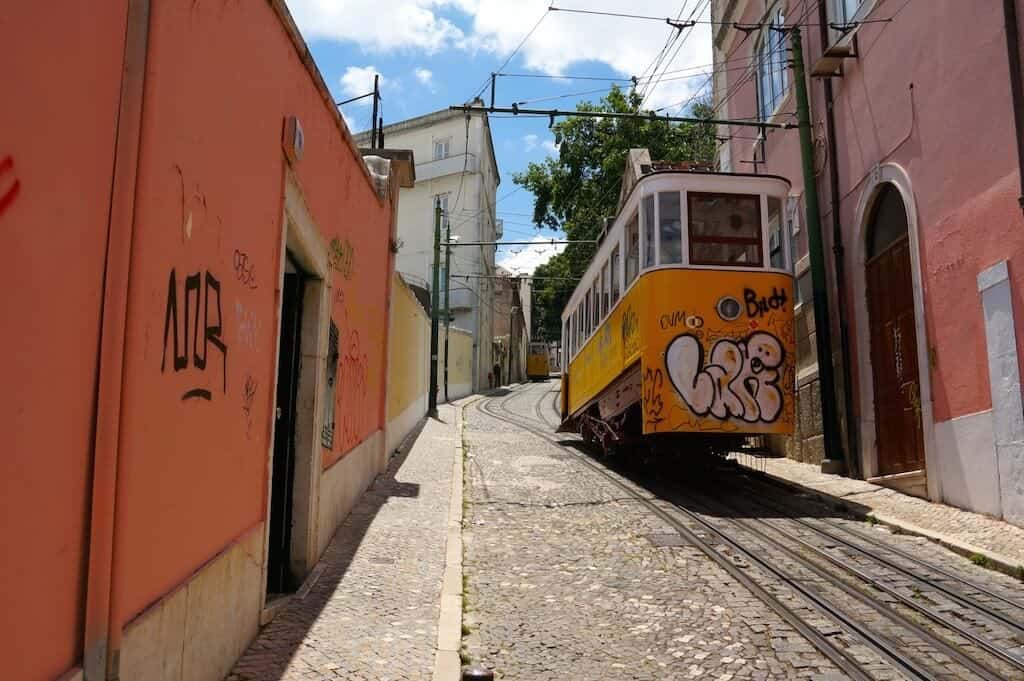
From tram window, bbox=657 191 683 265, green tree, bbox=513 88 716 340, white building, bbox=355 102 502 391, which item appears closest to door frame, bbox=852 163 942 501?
tram window, bbox=657 191 683 265

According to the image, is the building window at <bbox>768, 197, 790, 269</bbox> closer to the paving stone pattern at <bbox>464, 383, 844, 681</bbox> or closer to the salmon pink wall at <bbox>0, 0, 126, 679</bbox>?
the paving stone pattern at <bbox>464, 383, 844, 681</bbox>

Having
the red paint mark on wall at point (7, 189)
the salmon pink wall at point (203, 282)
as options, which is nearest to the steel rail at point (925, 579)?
the salmon pink wall at point (203, 282)

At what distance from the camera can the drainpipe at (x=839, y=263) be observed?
1040cm

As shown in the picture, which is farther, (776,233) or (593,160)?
(593,160)

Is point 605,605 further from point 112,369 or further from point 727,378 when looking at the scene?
point 727,378

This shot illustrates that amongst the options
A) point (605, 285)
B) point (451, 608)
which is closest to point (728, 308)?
point (605, 285)

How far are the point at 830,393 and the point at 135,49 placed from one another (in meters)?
10.2

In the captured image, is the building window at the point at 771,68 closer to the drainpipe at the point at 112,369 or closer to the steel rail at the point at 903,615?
the steel rail at the point at 903,615

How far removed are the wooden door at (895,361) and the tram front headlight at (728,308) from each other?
2.12 m

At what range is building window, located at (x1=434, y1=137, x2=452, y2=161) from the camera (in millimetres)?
37844

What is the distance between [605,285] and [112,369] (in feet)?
33.4

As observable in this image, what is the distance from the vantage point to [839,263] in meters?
10.8

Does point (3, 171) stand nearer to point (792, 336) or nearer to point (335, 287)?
point (335, 287)

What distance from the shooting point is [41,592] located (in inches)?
85.5
